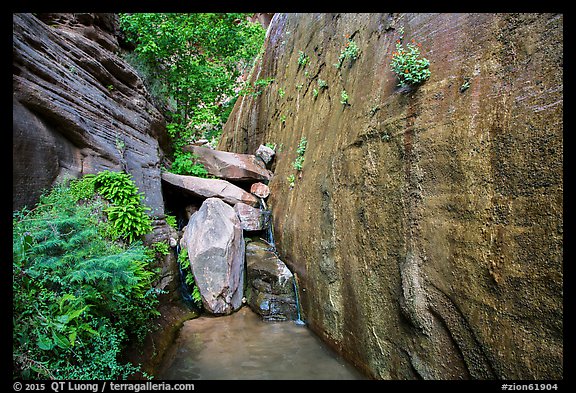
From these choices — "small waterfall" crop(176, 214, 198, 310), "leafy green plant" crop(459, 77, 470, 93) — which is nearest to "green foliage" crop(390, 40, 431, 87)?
"leafy green plant" crop(459, 77, 470, 93)

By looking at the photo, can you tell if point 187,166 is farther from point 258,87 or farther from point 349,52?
point 349,52

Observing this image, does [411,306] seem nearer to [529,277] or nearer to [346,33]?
[529,277]

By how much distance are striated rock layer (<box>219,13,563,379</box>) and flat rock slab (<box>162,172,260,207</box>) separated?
3.25 m

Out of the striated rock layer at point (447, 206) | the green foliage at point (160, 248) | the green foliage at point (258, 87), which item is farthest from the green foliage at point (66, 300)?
the green foliage at point (258, 87)

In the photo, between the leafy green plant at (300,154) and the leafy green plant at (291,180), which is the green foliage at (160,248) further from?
the leafy green plant at (300,154)

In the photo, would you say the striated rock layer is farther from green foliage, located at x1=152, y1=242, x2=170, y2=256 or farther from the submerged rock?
green foliage, located at x1=152, y1=242, x2=170, y2=256

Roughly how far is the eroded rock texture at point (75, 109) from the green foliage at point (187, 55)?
0.89 m

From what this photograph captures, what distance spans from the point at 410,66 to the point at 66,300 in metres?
4.97

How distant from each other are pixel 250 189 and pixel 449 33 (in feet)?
23.4

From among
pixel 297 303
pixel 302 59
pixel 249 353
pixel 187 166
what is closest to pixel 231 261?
pixel 297 303

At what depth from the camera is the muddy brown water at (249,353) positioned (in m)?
3.85

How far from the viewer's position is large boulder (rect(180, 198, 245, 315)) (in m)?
5.66

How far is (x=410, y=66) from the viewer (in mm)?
3371

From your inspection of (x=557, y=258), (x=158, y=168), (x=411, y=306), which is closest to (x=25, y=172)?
(x=158, y=168)
